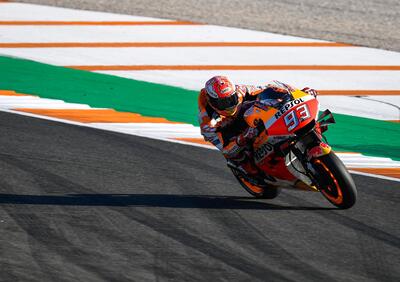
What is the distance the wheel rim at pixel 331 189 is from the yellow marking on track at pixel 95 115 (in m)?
4.61

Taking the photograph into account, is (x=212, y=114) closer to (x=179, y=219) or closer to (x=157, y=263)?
(x=179, y=219)

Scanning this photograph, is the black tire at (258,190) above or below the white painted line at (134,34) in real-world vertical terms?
below

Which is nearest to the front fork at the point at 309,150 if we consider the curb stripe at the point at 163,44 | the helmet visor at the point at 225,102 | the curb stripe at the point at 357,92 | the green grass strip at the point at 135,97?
the helmet visor at the point at 225,102

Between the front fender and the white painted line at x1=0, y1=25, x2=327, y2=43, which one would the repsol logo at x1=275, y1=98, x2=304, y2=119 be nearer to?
the front fender

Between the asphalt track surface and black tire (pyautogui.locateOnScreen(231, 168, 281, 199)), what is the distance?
0.12 m

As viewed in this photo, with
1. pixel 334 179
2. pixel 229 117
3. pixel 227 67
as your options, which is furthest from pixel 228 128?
pixel 227 67

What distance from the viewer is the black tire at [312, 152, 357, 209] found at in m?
9.77

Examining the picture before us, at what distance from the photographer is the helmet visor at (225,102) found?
1055 centimetres

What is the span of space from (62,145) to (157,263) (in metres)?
4.49

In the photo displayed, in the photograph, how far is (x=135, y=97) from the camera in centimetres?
1559

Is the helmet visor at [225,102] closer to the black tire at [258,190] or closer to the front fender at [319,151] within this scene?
the black tire at [258,190]

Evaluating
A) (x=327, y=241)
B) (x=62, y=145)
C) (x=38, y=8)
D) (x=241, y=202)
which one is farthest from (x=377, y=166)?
(x=38, y=8)

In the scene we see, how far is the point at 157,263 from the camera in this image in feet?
28.9

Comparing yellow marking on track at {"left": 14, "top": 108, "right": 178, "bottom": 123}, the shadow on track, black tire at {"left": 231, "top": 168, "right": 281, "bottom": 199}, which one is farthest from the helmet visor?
yellow marking on track at {"left": 14, "top": 108, "right": 178, "bottom": 123}
